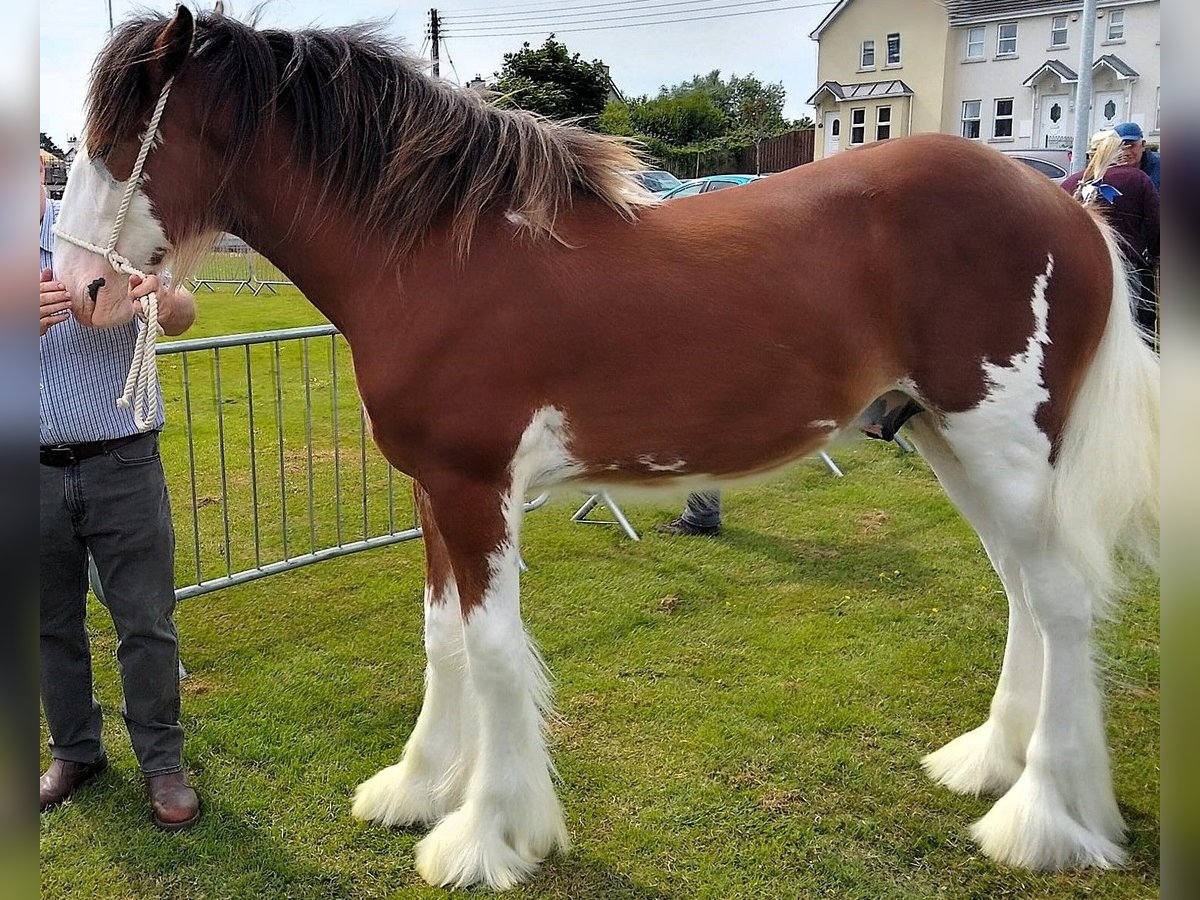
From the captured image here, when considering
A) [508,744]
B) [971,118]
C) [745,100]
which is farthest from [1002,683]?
[745,100]

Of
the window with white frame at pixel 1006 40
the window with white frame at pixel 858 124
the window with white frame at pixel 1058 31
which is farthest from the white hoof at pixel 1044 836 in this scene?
the window with white frame at pixel 858 124

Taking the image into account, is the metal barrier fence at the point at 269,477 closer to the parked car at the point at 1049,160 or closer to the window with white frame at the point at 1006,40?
the parked car at the point at 1049,160

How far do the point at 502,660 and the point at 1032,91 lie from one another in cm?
2371

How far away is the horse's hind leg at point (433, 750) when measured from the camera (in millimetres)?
2676

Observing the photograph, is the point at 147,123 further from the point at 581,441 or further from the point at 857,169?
the point at 857,169

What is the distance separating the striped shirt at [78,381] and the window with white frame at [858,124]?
949 inches

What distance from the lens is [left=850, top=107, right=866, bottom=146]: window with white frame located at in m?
23.8

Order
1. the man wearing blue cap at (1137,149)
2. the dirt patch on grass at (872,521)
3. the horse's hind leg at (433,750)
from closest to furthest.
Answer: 1. the horse's hind leg at (433,750)
2. the dirt patch on grass at (872,521)
3. the man wearing blue cap at (1137,149)

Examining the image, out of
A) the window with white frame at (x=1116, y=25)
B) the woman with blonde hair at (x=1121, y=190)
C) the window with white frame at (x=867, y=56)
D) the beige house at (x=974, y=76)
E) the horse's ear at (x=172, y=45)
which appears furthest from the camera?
the window with white frame at (x=867, y=56)

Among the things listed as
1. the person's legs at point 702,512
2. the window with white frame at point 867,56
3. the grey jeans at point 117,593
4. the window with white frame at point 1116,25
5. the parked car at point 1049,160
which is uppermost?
the window with white frame at point 867,56

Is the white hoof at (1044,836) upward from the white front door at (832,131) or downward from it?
downward

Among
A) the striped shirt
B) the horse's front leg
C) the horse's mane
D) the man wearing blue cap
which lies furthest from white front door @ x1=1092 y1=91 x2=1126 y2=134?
the striped shirt

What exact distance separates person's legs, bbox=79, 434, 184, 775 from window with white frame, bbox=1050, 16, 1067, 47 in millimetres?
21135

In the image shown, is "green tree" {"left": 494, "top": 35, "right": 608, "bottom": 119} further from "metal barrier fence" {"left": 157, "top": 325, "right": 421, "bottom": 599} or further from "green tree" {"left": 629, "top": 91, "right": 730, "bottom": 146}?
"metal barrier fence" {"left": 157, "top": 325, "right": 421, "bottom": 599}
